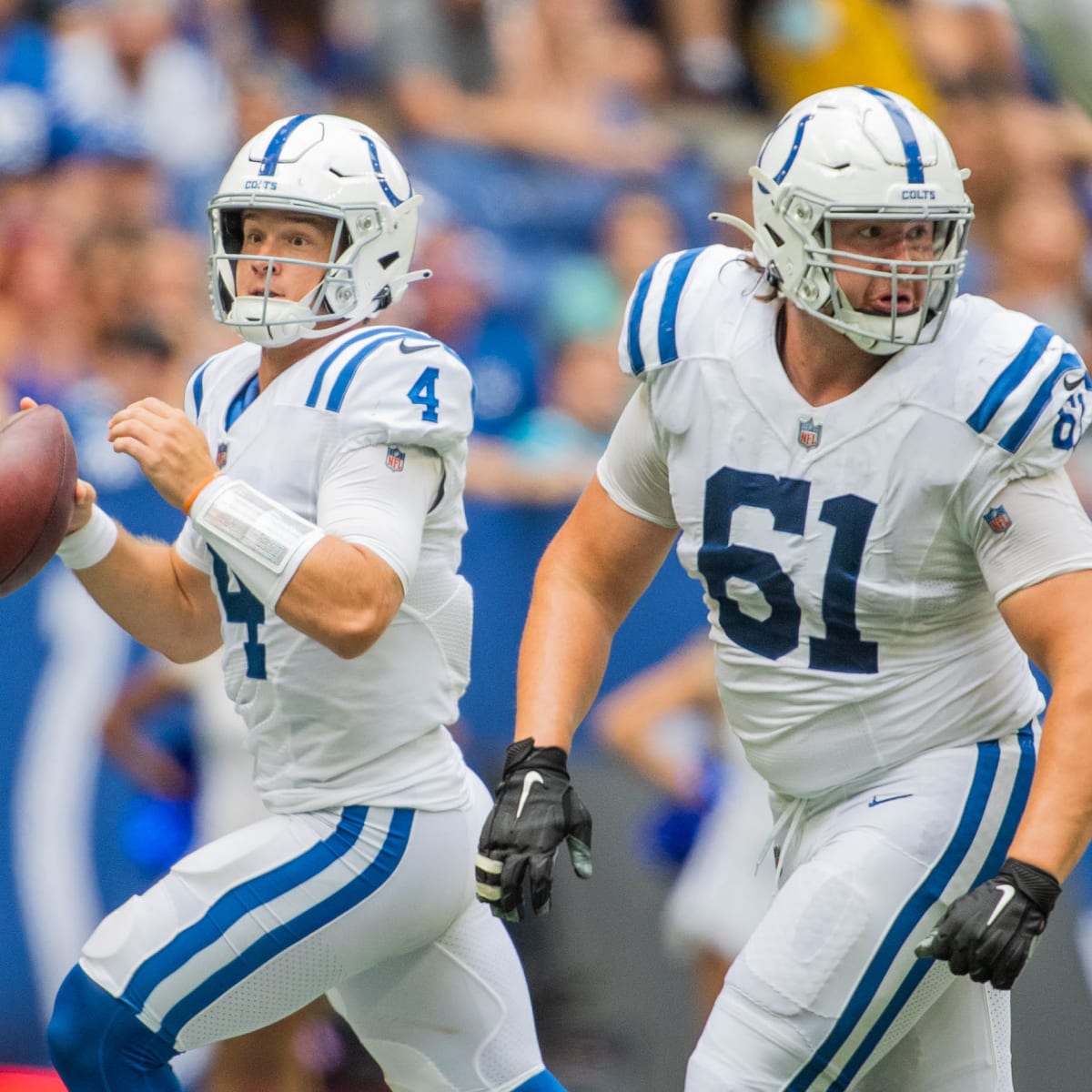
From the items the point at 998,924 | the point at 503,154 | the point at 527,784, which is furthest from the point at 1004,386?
the point at 503,154

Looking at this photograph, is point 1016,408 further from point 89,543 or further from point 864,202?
point 89,543

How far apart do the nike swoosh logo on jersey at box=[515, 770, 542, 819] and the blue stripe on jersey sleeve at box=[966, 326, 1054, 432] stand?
76 centimetres

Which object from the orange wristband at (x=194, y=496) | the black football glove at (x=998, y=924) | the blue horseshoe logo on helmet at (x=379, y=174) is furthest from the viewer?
the blue horseshoe logo on helmet at (x=379, y=174)

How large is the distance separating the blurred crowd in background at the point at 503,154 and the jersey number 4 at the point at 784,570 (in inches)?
85.9

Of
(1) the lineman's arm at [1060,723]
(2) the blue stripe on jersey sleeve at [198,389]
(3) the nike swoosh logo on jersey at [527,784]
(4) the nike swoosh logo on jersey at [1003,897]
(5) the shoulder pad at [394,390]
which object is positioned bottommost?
(4) the nike swoosh logo on jersey at [1003,897]

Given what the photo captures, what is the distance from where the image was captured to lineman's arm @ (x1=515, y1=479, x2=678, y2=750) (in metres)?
2.65

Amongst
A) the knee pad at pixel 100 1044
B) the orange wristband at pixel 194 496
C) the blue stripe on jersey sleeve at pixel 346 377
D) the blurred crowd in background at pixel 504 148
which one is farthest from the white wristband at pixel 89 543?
the blurred crowd in background at pixel 504 148

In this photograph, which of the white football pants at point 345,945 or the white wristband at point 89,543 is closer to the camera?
the white football pants at point 345,945

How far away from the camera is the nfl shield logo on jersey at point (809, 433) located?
2531 millimetres

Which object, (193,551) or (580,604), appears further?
(193,551)

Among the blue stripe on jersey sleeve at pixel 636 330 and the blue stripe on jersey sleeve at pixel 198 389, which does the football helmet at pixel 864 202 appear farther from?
the blue stripe on jersey sleeve at pixel 198 389

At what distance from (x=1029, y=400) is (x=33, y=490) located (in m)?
1.46

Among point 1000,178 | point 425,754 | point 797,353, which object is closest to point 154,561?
point 425,754

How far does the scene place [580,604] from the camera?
2.76m
